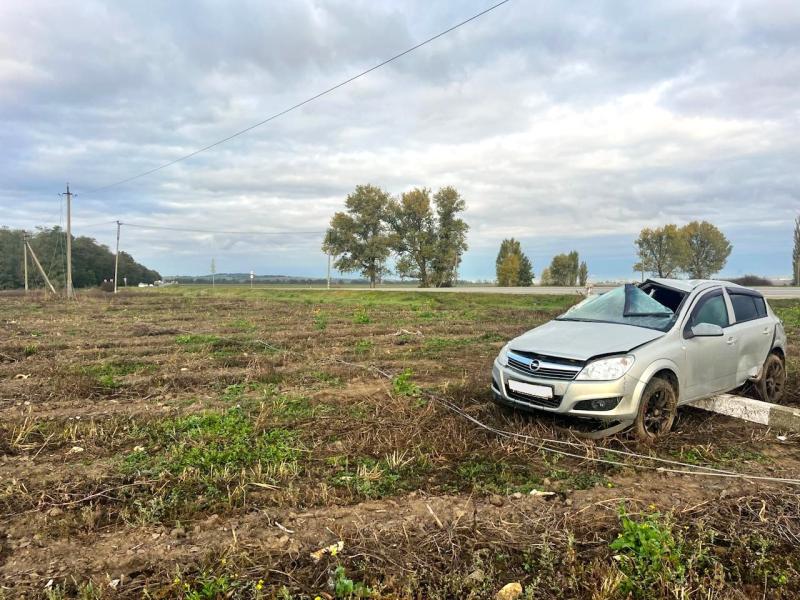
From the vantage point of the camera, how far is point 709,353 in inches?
228

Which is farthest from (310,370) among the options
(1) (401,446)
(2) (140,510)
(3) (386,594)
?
(3) (386,594)

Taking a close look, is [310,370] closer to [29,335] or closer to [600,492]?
[600,492]

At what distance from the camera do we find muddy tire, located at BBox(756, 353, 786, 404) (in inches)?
269

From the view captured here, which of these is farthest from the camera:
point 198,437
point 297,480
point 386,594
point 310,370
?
point 310,370

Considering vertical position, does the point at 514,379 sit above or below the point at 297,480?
above

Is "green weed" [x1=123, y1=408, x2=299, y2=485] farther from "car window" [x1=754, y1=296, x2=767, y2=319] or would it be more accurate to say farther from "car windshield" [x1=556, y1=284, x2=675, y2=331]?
"car window" [x1=754, y1=296, x2=767, y2=319]

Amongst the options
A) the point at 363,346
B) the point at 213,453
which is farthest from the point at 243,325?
the point at 213,453

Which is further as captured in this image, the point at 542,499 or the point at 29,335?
the point at 29,335

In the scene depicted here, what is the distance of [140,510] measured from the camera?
3.55m

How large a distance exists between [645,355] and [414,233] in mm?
58568

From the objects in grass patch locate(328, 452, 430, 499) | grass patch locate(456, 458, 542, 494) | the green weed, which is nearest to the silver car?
grass patch locate(456, 458, 542, 494)

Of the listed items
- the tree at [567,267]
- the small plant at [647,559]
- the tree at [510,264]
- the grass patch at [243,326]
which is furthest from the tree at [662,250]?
the small plant at [647,559]

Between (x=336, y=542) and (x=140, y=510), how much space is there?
58.7 inches

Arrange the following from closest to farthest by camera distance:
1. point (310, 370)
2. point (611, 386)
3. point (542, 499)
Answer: point (542, 499)
point (611, 386)
point (310, 370)
